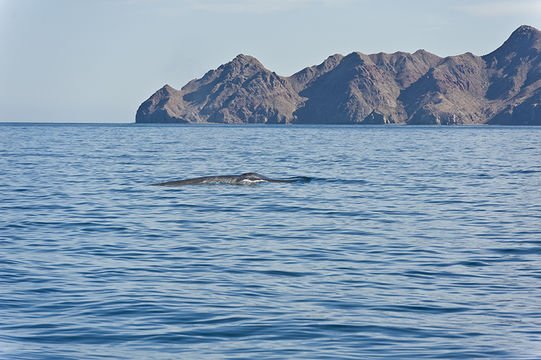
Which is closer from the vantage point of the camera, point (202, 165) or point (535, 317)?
point (535, 317)

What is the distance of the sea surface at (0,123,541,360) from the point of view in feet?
35.6

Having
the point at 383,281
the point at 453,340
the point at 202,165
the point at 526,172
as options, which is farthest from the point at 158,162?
the point at 453,340

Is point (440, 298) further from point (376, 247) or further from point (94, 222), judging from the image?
point (94, 222)

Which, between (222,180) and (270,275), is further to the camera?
(222,180)

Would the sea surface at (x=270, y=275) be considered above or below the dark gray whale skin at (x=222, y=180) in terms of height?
below

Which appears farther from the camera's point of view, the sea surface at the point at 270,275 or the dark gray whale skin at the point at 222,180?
the dark gray whale skin at the point at 222,180

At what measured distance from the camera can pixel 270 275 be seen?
15242 millimetres

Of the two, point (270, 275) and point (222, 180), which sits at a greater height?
point (222, 180)

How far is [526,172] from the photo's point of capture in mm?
43750

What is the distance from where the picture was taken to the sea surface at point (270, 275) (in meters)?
10.8

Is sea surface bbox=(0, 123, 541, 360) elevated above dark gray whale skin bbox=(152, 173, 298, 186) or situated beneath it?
situated beneath

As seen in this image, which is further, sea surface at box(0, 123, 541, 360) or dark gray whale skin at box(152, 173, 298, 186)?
dark gray whale skin at box(152, 173, 298, 186)

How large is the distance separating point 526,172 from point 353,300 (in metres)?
33.8

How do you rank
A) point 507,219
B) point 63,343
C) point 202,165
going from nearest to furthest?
point 63,343, point 507,219, point 202,165
